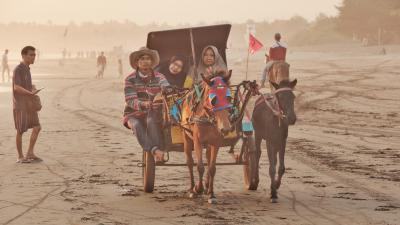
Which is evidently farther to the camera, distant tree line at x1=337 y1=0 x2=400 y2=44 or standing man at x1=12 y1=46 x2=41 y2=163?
distant tree line at x1=337 y1=0 x2=400 y2=44

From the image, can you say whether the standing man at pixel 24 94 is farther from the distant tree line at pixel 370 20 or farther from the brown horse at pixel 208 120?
the distant tree line at pixel 370 20

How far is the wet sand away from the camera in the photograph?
983 centimetres

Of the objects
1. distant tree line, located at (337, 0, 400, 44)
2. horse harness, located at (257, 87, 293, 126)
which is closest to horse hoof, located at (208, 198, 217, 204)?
horse harness, located at (257, 87, 293, 126)

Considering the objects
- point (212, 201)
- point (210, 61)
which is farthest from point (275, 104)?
point (212, 201)

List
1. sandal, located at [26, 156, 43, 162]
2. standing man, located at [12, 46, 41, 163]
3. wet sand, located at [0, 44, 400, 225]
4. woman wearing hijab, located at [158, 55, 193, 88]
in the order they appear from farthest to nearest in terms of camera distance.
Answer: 1. sandal, located at [26, 156, 43, 162]
2. standing man, located at [12, 46, 41, 163]
3. woman wearing hijab, located at [158, 55, 193, 88]
4. wet sand, located at [0, 44, 400, 225]

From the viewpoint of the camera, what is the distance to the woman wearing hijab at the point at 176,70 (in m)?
12.2

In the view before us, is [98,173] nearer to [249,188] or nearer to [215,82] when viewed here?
[249,188]

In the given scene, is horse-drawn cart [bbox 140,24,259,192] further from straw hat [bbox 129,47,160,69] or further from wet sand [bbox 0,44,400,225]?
straw hat [bbox 129,47,160,69]

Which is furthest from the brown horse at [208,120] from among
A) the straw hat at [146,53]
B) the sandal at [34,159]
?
the sandal at [34,159]

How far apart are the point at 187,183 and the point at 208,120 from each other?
8.15ft

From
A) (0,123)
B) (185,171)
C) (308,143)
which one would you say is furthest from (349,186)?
(0,123)

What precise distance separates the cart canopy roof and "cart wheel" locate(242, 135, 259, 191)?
1.59m

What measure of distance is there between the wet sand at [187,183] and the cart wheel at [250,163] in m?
0.16

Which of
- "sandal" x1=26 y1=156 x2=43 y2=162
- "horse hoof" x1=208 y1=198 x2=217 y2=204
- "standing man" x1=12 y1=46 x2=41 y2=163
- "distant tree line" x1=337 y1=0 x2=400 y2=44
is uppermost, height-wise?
"distant tree line" x1=337 y1=0 x2=400 y2=44
